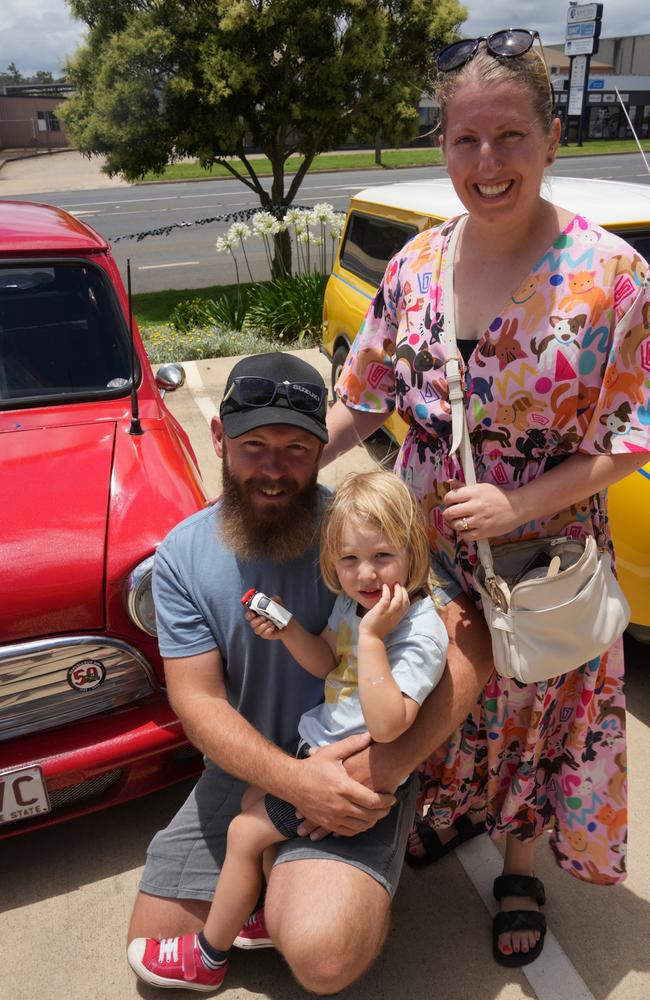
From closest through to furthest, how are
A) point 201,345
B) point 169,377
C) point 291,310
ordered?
1. point 169,377
2. point 201,345
3. point 291,310

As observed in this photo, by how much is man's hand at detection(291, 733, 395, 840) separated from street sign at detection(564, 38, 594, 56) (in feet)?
119

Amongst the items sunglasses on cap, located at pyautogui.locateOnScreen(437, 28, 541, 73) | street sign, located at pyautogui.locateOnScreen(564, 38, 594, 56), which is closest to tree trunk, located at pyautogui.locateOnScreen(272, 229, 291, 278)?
sunglasses on cap, located at pyautogui.locateOnScreen(437, 28, 541, 73)

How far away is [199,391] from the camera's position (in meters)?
6.85

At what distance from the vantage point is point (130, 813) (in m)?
2.71

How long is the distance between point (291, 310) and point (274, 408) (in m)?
6.48

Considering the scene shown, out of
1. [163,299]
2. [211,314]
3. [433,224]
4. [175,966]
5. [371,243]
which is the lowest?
[163,299]

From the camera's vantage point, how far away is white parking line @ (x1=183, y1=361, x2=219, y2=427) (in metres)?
6.39

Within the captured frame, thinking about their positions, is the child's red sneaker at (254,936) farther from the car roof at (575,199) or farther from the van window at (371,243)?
the van window at (371,243)

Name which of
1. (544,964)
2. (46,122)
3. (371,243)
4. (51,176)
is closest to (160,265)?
(371,243)

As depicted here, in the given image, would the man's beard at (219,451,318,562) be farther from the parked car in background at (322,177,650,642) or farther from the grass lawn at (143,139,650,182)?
the grass lawn at (143,139,650,182)

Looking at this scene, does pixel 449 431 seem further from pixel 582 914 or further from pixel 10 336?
pixel 10 336

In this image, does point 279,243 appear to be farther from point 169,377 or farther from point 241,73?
point 169,377

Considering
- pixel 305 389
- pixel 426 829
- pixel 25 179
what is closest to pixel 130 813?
pixel 426 829

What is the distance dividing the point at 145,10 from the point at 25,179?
25.7 metres
